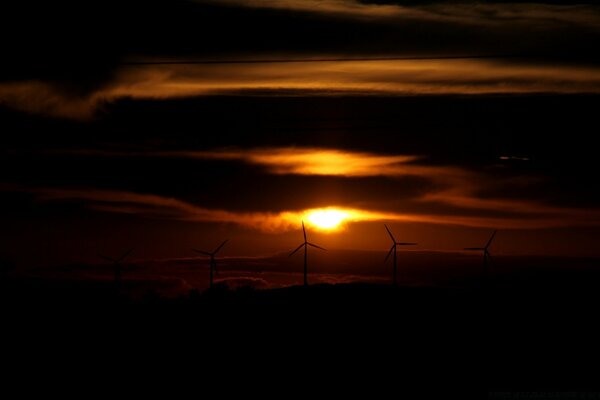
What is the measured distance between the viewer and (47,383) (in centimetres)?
12594

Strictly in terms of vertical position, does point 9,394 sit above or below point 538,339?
below

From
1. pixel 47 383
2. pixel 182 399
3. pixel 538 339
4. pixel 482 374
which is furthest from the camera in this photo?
pixel 538 339

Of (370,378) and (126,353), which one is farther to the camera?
(126,353)

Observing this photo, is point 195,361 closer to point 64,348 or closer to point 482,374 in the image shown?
point 64,348

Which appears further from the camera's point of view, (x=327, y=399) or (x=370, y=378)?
(x=370, y=378)

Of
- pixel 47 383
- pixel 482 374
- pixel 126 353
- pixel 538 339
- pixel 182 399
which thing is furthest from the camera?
pixel 538 339

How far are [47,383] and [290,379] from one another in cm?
2534

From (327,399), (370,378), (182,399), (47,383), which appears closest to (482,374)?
(370,378)

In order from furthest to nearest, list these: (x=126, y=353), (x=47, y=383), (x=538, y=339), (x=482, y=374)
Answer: (x=538, y=339), (x=126, y=353), (x=482, y=374), (x=47, y=383)

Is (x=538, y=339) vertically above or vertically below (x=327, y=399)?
above

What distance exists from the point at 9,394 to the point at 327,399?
3044 centimetres

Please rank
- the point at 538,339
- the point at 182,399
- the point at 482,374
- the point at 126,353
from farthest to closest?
the point at 538,339 → the point at 126,353 → the point at 482,374 → the point at 182,399

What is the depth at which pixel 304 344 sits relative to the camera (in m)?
156

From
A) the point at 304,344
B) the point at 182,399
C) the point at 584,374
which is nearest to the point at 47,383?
the point at 182,399
